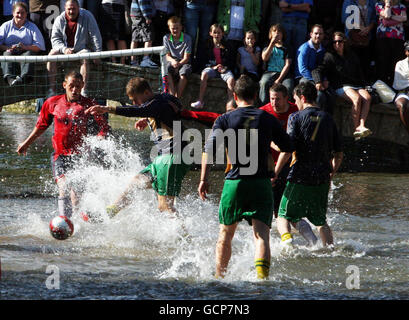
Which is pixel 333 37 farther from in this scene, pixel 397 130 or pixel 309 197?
pixel 309 197

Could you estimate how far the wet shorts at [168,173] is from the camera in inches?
348

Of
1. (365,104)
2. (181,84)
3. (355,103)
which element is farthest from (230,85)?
(365,104)

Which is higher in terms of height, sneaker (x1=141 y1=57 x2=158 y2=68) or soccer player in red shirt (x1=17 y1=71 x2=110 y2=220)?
sneaker (x1=141 y1=57 x2=158 y2=68)

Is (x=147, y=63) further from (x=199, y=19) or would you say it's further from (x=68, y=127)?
(x=68, y=127)

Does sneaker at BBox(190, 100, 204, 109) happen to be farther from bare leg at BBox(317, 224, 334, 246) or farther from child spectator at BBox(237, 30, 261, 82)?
bare leg at BBox(317, 224, 334, 246)

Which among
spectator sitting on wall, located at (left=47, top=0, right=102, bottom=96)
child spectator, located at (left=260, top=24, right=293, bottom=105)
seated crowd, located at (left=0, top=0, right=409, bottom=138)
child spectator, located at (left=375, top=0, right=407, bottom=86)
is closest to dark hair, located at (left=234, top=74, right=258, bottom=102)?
seated crowd, located at (left=0, top=0, right=409, bottom=138)

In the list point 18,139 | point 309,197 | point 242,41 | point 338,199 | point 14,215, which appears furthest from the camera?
point 18,139

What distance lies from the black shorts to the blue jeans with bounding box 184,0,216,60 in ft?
3.82

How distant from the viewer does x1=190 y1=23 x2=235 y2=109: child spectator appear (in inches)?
543

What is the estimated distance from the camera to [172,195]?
895cm

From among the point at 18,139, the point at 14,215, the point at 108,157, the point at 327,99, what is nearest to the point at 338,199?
the point at 327,99

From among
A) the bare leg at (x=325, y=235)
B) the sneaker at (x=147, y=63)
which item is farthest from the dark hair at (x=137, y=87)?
the sneaker at (x=147, y=63)

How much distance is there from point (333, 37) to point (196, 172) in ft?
10.8

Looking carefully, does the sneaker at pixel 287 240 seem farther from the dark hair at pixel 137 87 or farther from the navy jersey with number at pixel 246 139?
the dark hair at pixel 137 87
